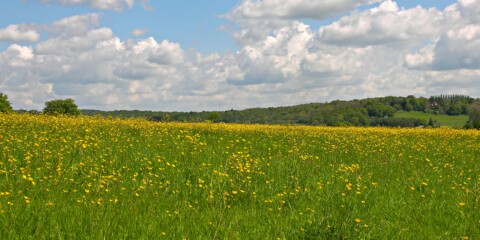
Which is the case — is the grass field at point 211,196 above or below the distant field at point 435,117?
below

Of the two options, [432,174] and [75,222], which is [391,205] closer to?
[432,174]

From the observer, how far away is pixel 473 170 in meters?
12.9

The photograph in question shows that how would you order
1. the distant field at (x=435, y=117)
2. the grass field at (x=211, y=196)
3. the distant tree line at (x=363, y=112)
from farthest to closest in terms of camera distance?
the distant field at (x=435, y=117) → the distant tree line at (x=363, y=112) → the grass field at (x=211, y=196)

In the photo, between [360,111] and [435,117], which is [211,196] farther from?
[435,117]

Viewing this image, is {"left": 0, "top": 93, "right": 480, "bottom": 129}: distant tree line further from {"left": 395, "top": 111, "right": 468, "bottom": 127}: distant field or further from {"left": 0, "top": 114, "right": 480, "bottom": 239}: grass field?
{"left": 0, "top": 114, "right": 480, "bottom": 239}: grass field

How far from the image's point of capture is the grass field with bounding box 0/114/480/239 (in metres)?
5.95

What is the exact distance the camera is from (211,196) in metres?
7.22

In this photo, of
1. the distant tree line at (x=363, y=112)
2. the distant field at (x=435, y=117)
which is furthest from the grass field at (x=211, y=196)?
the distant field at (x=435, y=117)

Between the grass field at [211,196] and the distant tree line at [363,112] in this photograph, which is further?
the distant tree line at [363,112]

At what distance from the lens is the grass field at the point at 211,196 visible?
595cm

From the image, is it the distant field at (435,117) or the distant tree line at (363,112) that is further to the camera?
the distant field at (435,117)

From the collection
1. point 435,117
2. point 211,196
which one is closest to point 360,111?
point 435,117

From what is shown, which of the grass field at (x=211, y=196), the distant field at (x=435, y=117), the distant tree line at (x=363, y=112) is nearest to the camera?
the grass field at (x=211, y=196)

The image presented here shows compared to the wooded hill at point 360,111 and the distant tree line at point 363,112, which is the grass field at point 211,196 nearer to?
the distant tree line at point 363,112
